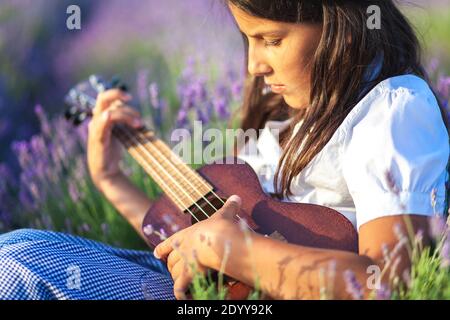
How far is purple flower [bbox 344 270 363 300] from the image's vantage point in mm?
1373

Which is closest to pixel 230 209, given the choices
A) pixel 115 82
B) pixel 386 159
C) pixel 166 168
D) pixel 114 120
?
pixel 386 159

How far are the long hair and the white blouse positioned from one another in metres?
0.04

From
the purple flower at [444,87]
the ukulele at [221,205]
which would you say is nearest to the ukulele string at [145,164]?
the ukulele at [221,205]

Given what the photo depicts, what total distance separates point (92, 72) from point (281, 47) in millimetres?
2483

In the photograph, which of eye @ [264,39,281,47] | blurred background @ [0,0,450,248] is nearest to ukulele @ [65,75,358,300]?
eye @ [264,39,281,47]

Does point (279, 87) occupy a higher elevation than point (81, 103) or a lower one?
higher

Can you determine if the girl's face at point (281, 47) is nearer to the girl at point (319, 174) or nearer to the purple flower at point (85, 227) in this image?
the girl at point (319, 174)

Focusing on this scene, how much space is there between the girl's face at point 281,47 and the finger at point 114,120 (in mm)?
607

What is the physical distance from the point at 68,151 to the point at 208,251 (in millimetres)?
1655

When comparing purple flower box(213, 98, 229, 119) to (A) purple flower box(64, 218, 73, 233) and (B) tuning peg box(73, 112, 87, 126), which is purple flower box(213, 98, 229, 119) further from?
(A) purple flower box(64, 218, 73, 233)

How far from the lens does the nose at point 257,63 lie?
1833 millimetres

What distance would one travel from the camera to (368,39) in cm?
184

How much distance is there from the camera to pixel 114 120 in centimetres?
235

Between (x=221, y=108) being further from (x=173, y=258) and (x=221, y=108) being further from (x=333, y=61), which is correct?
(x=173, y=258)
